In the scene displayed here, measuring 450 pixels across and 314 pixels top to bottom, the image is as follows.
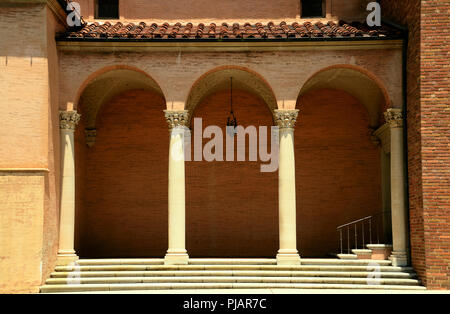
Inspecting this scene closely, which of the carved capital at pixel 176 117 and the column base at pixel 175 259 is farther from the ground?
the carved capital at pixel 176 117

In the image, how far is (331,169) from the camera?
20047 mm

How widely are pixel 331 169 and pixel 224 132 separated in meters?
3.78

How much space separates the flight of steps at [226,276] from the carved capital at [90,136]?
4.94m

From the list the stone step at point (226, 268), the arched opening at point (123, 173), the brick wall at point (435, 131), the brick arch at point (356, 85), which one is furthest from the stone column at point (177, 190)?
the brick wall at point (435, 131)

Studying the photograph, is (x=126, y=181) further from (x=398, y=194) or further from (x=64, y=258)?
(x=398, y=194)

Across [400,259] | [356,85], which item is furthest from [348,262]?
[356,85]

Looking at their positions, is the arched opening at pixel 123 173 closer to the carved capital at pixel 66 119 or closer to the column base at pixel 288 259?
the carved capital at pixel 66 119

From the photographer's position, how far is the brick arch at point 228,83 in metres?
16.8

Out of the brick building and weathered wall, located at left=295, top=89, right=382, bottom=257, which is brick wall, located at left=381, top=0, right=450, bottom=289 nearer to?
the brick building

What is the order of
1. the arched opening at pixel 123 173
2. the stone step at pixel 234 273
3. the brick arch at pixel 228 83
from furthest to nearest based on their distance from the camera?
the arched opening at pixel 123 173 → the brick arch at pixel 228 83 → the stone step at pixel 234 273

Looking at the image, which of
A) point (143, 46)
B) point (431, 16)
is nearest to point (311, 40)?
point (431, 16)

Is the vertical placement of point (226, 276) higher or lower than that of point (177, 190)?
lower

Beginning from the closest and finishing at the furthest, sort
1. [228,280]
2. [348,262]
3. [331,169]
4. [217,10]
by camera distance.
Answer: [228,280], [348,262], [217,10], [331,169]
